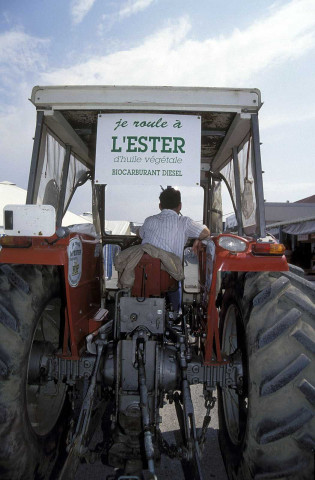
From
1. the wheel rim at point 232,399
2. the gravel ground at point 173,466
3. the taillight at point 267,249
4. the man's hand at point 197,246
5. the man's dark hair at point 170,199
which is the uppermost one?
the man's dark hair at point 170,199

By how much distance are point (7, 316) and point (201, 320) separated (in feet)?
6.22

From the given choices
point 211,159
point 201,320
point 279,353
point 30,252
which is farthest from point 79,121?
point 279,353

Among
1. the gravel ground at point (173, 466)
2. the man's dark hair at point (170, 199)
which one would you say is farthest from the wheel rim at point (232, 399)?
the man's dark hair at point (170, 199)

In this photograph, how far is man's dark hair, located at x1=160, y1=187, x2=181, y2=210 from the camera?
3668 mm

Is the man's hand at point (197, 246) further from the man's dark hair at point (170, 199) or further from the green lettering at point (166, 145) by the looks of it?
the green lettering at point (166, 145)

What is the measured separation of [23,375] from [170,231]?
178cm

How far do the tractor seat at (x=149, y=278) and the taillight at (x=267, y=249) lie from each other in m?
1.11

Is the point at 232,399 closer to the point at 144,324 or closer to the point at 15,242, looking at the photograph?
the point at 144,324

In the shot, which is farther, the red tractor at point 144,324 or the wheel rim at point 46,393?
the wheel rim at point 46,393

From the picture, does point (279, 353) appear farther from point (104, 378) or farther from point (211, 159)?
point (211, 159)

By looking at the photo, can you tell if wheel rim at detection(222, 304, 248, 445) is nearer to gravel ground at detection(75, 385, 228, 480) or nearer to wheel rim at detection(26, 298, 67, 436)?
gravel ground at detection(75, 385, 228, 480)

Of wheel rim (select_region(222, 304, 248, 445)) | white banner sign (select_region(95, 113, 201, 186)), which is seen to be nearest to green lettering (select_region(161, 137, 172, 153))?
white banner sign (select_region(95, 113, 201, 186))

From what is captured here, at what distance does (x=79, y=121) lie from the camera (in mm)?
3330

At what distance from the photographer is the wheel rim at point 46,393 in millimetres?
2709
